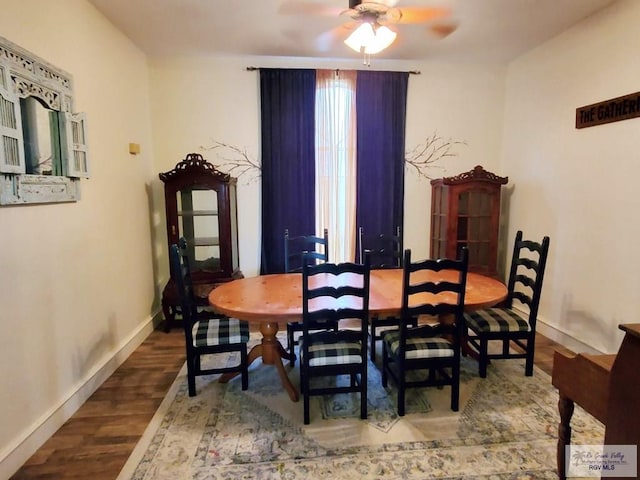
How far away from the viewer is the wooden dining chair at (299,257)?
2.82 m

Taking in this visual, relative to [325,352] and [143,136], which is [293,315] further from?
[143,136]

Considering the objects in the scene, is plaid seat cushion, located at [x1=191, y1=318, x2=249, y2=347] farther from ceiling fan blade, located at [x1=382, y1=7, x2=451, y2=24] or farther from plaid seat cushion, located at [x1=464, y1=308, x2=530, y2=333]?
ceiling fan blade, located at [x1=382, y1=7, x2=451, y2=24]

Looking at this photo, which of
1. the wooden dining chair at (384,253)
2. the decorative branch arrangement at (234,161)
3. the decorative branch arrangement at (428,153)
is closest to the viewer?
the wooden dining chair at (384,253)

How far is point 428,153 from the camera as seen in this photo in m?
4.07

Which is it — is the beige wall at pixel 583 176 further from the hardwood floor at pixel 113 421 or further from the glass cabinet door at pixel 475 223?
the hardwood floor at pixel 113 421

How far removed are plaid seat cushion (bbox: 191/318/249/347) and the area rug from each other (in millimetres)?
Answer: 399

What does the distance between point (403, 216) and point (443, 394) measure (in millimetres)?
2048

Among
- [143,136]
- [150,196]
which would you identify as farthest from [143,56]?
[150,196]

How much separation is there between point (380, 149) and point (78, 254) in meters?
2.88

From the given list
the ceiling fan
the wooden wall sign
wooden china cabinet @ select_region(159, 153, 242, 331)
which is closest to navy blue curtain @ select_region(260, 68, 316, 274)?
wooden china cabinet @ select_region(159, 153, 242, 331)

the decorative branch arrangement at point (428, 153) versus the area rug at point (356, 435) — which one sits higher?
the decorative branch arrangement at point (428, 153)

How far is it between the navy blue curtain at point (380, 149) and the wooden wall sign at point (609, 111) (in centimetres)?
158

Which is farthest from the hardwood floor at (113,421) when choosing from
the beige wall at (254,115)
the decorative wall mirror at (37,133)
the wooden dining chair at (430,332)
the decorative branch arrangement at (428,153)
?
the decorative branch arrangement at (428,153)

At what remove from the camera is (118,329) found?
9.80 ft
